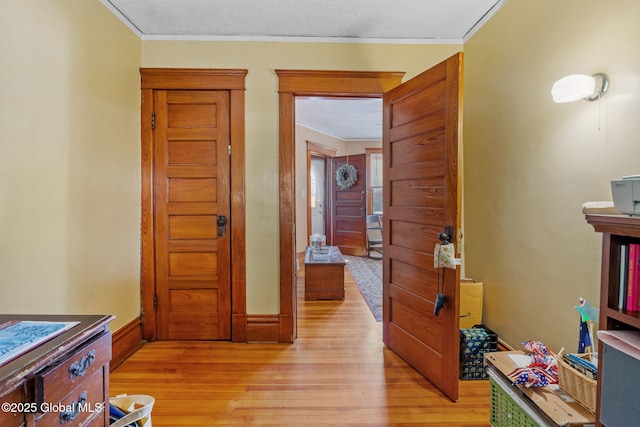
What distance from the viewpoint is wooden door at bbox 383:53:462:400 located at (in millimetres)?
1850

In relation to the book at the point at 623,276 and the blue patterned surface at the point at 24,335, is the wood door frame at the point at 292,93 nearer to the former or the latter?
the blue patterned surface at the point at 24,335

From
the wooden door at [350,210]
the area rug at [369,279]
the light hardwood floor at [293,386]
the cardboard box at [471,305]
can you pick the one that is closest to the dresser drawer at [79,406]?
the light hardwood floor at [293,386]

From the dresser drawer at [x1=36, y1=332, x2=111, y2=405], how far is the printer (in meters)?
1.78

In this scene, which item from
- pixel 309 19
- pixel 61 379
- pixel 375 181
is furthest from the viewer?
pixel 375 181

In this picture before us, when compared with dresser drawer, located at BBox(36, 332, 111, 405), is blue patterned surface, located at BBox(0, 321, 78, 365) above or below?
above

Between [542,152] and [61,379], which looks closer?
[61,379]

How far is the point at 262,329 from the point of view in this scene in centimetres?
265

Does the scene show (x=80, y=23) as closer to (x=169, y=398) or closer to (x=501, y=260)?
(x=169, y=398)

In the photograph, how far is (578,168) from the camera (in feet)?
5.33

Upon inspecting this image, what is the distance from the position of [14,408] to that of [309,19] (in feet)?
8.40

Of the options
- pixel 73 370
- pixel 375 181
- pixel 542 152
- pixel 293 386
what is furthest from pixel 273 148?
pixel 375 181

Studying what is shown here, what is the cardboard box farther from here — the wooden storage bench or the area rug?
the wooden storage bench

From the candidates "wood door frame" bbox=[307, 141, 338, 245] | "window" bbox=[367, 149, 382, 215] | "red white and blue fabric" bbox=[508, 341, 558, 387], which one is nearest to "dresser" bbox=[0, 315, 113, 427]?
"red white and blue fabric" bbox=[508, 341, 558, 387]

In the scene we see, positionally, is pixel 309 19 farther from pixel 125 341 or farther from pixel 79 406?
pixel 125 341
